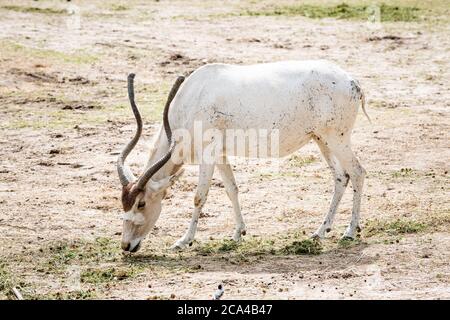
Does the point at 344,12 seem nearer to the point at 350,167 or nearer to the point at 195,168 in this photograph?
the point at 195,168

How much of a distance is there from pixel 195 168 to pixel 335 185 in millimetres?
3362

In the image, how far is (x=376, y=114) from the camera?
1744 cm

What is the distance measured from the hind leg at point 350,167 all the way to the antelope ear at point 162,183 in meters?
1.80

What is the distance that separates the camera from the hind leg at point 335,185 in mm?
12102

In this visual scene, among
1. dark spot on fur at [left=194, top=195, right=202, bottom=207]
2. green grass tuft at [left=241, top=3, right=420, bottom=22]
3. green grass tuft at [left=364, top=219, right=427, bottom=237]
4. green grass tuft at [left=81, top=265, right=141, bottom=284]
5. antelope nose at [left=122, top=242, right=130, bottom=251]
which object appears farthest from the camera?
green grass tuft at [left=241, top=3, right=420, bottom=22]

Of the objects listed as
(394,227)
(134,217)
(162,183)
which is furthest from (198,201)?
(394,227)

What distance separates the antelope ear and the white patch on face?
31 cm

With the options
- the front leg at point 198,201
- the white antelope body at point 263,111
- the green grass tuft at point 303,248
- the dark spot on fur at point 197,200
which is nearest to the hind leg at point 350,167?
→ the white antelope body at point 263,111

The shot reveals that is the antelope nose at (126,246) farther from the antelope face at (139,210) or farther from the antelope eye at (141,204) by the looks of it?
the antelope eye at (141,204)

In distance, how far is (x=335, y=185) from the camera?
40.3ft

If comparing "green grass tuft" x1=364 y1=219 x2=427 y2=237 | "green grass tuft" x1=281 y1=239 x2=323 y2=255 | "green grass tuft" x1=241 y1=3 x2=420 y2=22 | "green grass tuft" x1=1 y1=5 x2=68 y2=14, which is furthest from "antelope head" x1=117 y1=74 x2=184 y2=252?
"green grass tuft" x1=1 y1=5 x2=68 y2=14

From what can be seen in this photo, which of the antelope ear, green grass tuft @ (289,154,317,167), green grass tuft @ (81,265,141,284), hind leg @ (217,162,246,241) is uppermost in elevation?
the antelope ear

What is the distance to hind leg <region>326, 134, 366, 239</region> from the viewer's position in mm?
12023

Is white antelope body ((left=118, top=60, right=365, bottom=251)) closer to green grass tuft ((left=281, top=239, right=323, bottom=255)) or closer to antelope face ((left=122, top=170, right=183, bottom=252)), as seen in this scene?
antelope face ((left=122, top=170, right=183, bottom=252))
